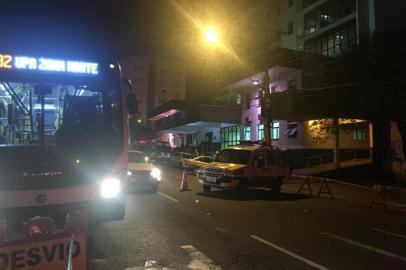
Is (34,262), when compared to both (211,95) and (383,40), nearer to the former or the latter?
(383,40)

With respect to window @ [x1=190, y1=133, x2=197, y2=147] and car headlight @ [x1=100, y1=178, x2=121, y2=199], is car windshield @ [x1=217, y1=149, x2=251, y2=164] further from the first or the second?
window @ [x1=190, y1=133, x2=197, y2=147]

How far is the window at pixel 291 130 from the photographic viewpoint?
39.1 meters

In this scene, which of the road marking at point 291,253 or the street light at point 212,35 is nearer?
the road marking at point 291,253

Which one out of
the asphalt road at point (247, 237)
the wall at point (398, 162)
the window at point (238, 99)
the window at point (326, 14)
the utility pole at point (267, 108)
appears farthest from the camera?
the window at point (238, 99)

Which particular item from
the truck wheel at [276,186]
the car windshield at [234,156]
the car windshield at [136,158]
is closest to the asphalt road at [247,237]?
the car windshield at [234,156]

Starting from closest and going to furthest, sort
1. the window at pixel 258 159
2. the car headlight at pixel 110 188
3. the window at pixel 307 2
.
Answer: the car headlight at pixel 110 188 < the window at pixel 258 159 < the window at pixel 307 2

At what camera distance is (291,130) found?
1561 inches

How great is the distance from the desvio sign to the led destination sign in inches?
169

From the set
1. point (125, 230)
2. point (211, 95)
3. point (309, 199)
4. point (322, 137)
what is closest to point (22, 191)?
point (125, 230)

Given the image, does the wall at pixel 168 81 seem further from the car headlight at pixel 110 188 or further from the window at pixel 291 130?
the car headlight at pixel 110 188

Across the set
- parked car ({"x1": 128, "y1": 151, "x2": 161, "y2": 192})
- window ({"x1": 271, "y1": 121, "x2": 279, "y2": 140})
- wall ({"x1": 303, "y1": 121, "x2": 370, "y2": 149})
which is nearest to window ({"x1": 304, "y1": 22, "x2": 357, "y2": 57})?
wall ({"x1": 303, "y1": 121, "x2": 370, "y2": 149})

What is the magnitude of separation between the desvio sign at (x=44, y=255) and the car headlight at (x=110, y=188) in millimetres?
3006

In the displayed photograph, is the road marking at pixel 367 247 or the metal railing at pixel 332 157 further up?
the metal railing at pixel 332 157

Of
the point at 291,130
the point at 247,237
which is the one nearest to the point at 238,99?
the point at 291,130
